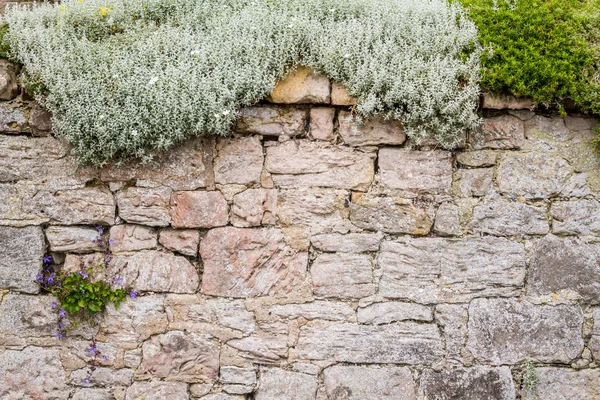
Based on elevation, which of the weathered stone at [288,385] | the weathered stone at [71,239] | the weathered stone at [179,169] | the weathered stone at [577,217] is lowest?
the weathered stone at [288,385]

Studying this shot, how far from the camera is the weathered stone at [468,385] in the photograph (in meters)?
3.06

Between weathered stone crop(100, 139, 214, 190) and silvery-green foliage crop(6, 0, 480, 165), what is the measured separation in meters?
0.07

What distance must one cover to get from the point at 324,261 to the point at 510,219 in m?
1.10

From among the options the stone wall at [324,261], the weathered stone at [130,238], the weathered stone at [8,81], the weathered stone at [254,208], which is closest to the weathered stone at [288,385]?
the stone wall at [324,261]

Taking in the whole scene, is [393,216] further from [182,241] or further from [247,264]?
[182,241]

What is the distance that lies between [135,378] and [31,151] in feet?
4.82

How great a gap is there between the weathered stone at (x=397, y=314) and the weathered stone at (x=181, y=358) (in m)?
0.91

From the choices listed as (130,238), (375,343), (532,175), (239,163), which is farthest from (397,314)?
(130,238)

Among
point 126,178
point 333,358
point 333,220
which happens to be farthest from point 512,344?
point 126,178

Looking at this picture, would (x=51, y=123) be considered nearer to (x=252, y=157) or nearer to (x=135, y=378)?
(x=252, y=157)

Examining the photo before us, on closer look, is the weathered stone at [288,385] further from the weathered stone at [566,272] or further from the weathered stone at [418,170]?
the weathered stone at [566,272]

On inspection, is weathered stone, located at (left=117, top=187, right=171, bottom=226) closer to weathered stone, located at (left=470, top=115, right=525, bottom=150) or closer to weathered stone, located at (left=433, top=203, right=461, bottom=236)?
weathered stone, located at (left=433, top=203, right=461, bottom=236)

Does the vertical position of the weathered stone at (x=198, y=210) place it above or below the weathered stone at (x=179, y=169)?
below

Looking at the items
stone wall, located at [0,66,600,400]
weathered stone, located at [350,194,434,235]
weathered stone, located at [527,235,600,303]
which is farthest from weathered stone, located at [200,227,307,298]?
weathered stone, located at [527,235,600,303]
